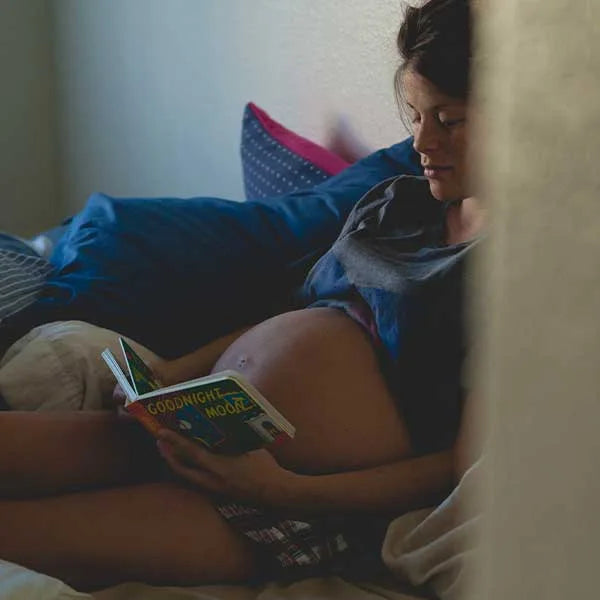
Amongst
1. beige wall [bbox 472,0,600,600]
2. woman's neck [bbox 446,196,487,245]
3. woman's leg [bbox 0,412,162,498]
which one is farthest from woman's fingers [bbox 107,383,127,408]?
beige wall [bbox 472,0,600,600]

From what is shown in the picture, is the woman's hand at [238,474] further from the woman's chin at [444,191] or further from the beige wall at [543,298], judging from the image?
the beige wall at [543,298]

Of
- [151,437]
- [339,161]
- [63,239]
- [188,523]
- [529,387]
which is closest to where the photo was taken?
[529,387]

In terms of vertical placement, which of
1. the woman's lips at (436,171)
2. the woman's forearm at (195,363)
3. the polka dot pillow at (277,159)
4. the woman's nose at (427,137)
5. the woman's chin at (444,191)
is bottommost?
the woman's forearm at (195,363)

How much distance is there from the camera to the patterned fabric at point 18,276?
141cm

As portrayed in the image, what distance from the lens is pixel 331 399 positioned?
45.0 inches

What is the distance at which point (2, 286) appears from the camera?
1415 mm

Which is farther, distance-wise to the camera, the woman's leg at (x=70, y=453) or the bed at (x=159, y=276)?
the bed at (x=159, y=276)

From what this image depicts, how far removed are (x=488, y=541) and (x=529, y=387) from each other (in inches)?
2.3

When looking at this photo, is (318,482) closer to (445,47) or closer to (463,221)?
(463,221)

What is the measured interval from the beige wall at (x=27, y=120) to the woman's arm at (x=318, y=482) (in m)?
1.97

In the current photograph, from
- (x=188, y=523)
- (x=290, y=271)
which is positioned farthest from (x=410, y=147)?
(x=188, y=523)

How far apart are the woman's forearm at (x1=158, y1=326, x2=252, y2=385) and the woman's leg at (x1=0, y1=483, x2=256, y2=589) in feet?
0.90

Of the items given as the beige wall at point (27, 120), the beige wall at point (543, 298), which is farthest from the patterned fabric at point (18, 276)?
the beige wall at point (27, 120)

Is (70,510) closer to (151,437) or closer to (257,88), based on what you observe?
(151,437)
